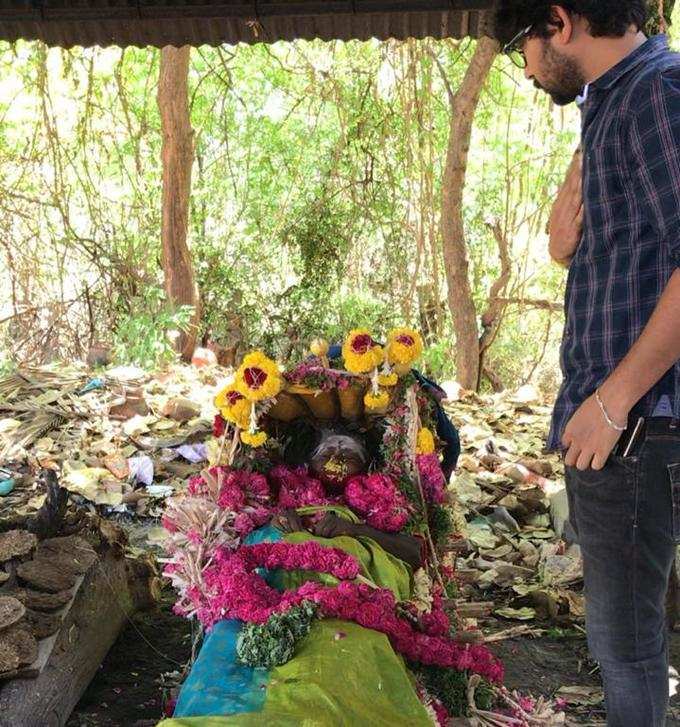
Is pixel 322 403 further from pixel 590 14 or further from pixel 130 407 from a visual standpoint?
pixel 130 407

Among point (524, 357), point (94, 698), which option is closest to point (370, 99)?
point (524, 357)

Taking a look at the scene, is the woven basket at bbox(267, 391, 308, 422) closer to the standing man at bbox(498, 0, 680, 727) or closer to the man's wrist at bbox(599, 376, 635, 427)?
the standing man at bbox(498, 0, 680, 727)

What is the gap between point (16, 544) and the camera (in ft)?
Answer: 11.6

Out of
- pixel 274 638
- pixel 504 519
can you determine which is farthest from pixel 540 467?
pixel 274 638

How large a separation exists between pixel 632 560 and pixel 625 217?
791 mm

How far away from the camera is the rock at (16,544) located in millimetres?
3496

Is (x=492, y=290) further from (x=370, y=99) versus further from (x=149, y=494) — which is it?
(x=149, y=494)

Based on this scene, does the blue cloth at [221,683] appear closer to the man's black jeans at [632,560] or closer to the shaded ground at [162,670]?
the man's black jeans at [632,560]

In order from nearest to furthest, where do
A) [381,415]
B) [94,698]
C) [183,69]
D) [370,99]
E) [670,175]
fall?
[670,175] < [94,698] < [381,415] < [183,69] < [370,99]

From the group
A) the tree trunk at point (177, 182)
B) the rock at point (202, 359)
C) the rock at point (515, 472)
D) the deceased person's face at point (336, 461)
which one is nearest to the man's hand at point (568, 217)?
the deceased person's face at point (336, 461)

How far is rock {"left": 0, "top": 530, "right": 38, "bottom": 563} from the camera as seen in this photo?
3.50 metres

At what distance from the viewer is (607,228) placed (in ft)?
6.33

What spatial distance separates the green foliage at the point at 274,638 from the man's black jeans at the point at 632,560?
82 centimetres

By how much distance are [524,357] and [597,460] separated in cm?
1084
